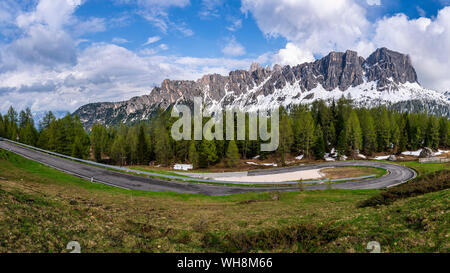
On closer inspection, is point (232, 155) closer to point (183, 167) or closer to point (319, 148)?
point (183, 167)

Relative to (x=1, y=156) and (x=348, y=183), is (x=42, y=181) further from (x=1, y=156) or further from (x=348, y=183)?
(x=348, y=183)

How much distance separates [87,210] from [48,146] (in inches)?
2591

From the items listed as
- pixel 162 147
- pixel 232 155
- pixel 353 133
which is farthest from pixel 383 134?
pixel 162 147

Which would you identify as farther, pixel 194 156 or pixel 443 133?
pixel 443 133

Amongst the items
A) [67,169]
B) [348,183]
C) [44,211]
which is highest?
[44,211]

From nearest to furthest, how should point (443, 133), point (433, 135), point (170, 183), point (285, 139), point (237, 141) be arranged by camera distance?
1. point (170, 183)
2. point (285, 139)
3. point (237, 141)
4. point (433, 135)
5. point (443, 133)

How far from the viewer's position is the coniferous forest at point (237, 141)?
72.2m

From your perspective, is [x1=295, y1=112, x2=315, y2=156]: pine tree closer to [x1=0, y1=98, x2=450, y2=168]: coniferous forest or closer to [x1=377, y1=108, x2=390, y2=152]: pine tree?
[x1=0, y1=98, x2=450, y2=168]: coniferous forest

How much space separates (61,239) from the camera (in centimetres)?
855

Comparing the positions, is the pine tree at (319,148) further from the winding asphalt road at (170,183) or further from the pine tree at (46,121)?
the pine tree at (46,121)

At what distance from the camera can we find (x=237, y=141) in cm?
8444

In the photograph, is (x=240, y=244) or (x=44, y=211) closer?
(x=240, y=244)

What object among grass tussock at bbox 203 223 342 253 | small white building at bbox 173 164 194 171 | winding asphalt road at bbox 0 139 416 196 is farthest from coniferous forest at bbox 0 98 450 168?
grass tussock at bbox 203 223 342 253
